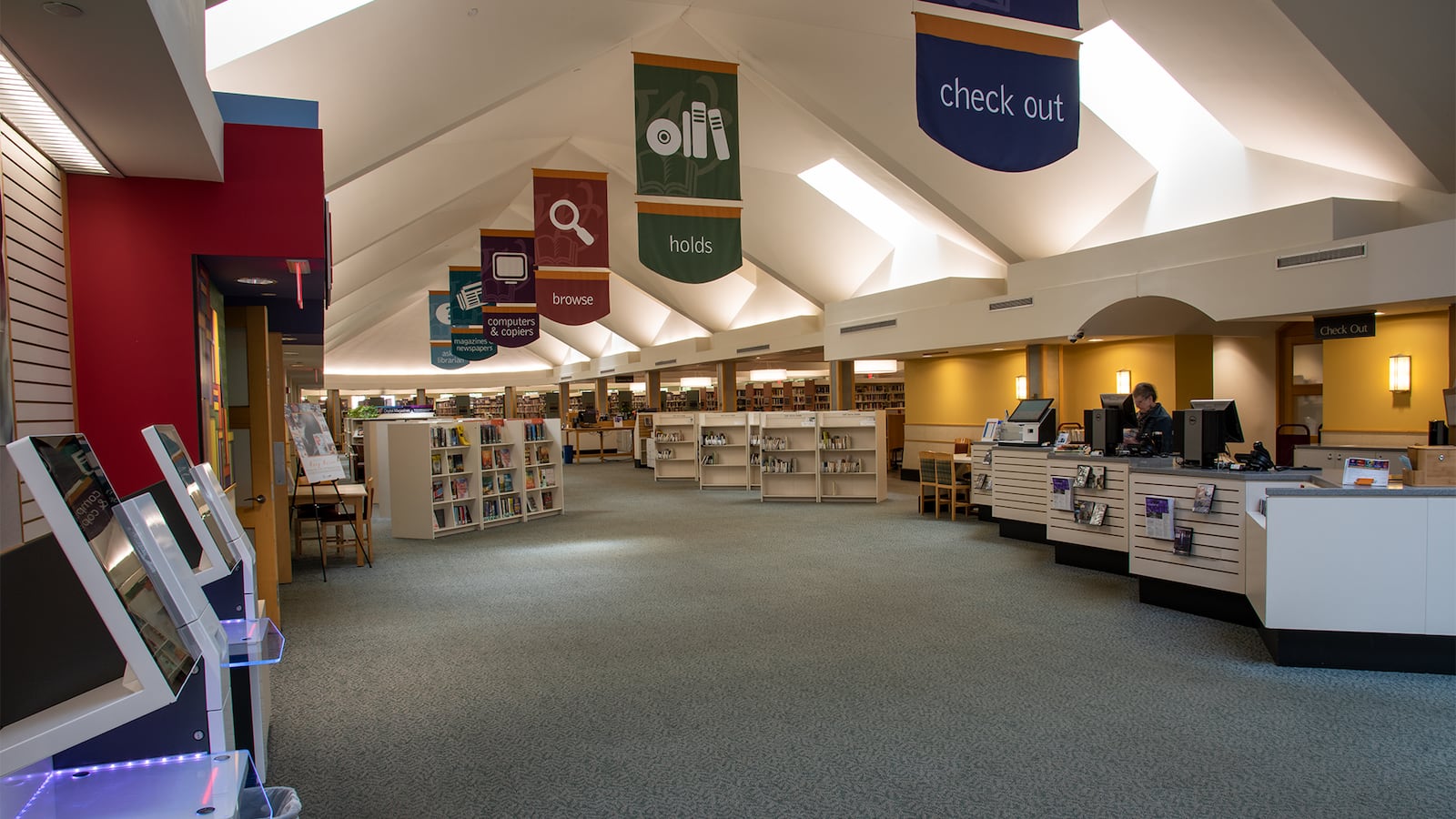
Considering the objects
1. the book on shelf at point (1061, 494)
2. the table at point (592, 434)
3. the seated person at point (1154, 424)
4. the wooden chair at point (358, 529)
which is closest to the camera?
the seated person at point (1154, 424)

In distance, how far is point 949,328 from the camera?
12070 mm

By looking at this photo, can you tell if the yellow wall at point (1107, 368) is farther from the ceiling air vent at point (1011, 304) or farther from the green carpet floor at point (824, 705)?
the green carpet floor at point (824, 705)

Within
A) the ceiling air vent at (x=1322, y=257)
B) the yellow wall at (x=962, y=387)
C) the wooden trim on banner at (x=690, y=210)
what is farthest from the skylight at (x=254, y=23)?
the yellow wall at (x=962, y=387)

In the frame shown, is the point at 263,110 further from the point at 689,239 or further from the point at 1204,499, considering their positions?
the point at 1204,499

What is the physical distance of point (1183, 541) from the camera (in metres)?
5.74

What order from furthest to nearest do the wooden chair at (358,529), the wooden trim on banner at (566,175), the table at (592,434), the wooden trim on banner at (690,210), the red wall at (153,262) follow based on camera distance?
1. the table at (592,434)
2. the wooden trim on banner at (566,175)
3. the wooden chair at (358,529)
4. the wooden trim on banner at (690,210)
5. the red wall at (153,262)

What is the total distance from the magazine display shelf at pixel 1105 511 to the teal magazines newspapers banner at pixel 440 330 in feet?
43.0

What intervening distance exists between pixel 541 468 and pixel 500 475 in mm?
894

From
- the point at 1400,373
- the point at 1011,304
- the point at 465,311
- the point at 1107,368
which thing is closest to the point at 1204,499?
the point at 1400,373

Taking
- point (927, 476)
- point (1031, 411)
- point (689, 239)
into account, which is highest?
point (689, 239)


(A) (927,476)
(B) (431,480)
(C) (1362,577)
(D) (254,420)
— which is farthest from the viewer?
(A) (927,476)

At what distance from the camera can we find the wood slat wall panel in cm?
284

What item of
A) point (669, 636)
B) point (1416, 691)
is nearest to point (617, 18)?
point (669, 636)

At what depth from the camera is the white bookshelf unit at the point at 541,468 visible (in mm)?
11611
